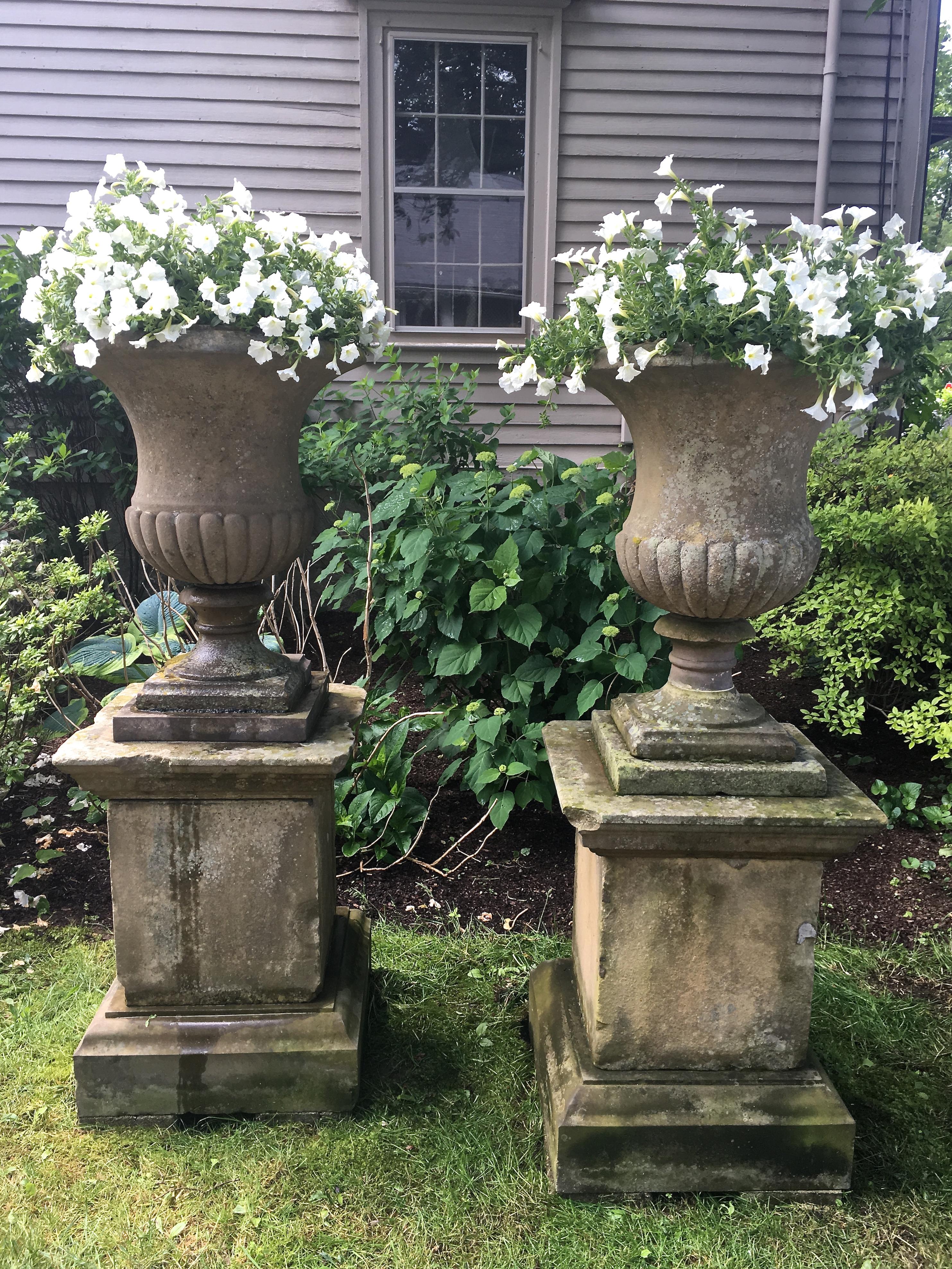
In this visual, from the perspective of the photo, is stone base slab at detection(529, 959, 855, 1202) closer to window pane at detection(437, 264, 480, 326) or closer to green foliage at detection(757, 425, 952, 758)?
green foliage at detection(757, 425, 952, 758)

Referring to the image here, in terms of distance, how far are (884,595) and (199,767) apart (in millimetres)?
2878

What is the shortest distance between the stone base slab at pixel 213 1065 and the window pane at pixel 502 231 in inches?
208

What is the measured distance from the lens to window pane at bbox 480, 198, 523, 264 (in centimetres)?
620

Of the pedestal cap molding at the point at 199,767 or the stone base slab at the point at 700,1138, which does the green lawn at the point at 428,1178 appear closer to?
the stone base slab at the point at 700,1138

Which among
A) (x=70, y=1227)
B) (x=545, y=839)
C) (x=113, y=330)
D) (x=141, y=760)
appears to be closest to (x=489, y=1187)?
(x=70, y=1227)

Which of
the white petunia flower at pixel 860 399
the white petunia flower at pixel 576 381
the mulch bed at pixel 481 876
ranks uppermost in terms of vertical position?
the white petunia flower at pixel 576 381

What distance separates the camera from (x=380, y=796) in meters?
3.46

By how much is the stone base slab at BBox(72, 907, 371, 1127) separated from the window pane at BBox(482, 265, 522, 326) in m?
5.08

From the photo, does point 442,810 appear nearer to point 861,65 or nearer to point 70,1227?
point 70,1227

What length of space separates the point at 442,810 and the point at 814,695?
1.96m

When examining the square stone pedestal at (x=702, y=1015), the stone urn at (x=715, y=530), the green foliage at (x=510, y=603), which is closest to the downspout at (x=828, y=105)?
the green foliage at (x=510, y=603)

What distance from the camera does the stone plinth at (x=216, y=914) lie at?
7.08ft

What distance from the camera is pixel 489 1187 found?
2.06 m

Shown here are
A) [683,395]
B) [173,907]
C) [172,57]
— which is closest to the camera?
[683,395]
